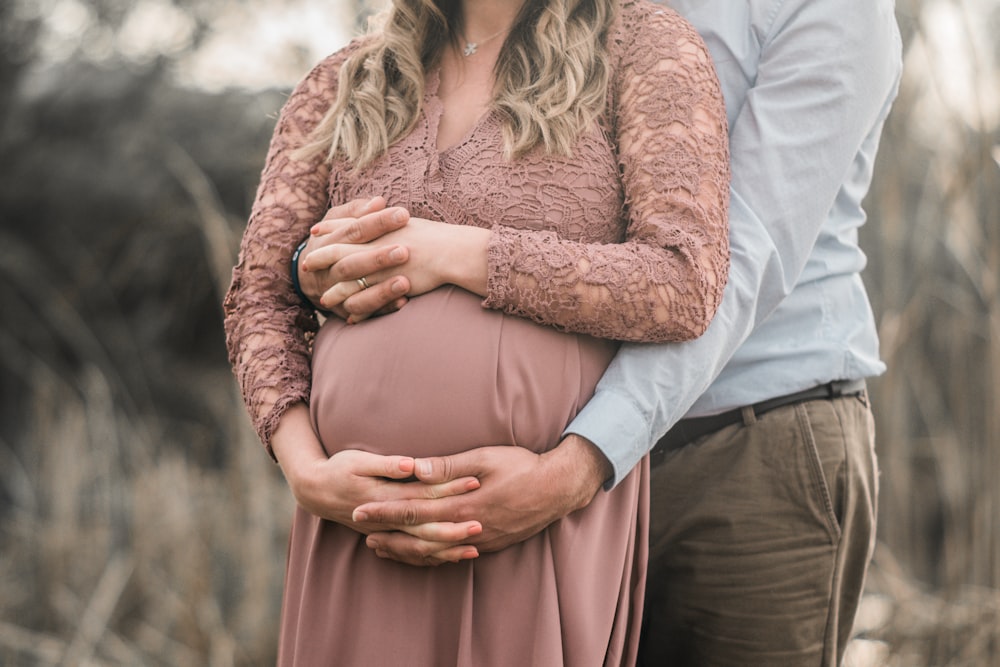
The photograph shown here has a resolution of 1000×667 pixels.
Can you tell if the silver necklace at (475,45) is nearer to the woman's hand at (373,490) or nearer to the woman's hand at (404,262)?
the woman's hand at (404,262)

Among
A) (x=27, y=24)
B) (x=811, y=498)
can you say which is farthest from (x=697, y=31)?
(x=27, y=24)

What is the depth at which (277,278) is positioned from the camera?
68.2 inches

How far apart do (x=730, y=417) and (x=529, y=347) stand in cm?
55

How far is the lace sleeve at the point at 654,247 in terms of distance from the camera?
1438 mm

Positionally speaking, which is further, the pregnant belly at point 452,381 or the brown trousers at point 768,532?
the brown trousers at point 768,532

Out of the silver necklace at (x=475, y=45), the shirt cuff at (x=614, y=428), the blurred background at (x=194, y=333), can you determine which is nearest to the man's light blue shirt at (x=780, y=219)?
the shirt cuff at (x=614, y=428)

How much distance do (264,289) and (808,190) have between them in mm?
1012

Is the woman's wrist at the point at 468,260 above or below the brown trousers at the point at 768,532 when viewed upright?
above

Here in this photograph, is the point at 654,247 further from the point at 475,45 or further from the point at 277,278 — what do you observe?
the point at 277,278

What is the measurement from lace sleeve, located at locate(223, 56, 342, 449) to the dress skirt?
151mm

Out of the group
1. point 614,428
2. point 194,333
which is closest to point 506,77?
point 614,428

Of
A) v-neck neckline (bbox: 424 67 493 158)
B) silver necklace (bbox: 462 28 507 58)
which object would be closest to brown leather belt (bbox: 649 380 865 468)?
v-neck neckline (bbox: 424 67 493 158)

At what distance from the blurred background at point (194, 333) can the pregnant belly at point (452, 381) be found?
4.01 feet

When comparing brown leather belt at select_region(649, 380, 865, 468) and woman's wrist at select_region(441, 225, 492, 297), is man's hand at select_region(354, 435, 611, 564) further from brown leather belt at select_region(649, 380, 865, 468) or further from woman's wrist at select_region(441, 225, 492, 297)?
brown leather belt at select_region(649, 380, 865, 468)
